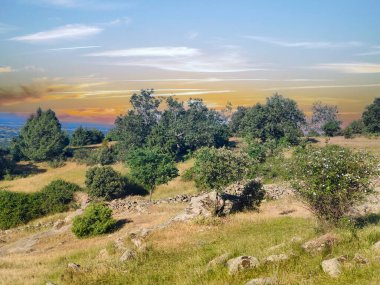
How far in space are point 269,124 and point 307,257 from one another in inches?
2755

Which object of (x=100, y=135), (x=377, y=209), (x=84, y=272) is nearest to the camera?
(x=84, y=272)

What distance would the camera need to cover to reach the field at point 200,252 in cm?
1173

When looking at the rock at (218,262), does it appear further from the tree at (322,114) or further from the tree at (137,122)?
the tree at (322,114)

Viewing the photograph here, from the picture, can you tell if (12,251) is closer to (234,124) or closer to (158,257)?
(158,257)

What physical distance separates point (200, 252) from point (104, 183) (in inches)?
1264

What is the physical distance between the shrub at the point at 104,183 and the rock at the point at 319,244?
116ft

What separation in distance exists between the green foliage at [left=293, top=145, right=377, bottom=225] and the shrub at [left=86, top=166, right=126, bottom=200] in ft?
108

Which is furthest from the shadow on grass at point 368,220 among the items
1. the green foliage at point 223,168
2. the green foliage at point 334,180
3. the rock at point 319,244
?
the green foliage at point 223,168

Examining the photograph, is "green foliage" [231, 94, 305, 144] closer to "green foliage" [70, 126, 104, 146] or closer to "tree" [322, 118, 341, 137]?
"tree" [322, 118, 341, 137]

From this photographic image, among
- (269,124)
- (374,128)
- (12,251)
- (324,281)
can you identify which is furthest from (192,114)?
(324,281)

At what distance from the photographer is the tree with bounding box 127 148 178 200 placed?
155 feet

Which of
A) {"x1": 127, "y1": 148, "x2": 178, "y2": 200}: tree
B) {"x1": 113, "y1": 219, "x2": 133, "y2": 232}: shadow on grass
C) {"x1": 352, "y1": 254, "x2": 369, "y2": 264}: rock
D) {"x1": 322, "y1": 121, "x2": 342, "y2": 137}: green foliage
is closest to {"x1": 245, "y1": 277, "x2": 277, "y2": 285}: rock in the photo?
{"x1": 352, "y1": 254, "x2": 369, "y2": 264}: rock

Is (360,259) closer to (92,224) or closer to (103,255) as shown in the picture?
(103,255)

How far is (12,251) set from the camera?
95.2 ft
